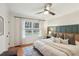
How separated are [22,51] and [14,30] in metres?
0.48

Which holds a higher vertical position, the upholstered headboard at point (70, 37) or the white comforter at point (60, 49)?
the upholstered headboard at point (70, 37)

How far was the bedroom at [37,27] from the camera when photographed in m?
1.47

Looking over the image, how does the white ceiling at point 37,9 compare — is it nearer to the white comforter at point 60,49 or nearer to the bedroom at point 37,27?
the bedroom at point 37,27

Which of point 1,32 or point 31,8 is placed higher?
point 31,8

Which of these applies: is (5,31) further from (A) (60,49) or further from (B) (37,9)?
(A) (60,49)

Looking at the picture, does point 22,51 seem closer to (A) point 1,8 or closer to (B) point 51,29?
(B) point 51,29

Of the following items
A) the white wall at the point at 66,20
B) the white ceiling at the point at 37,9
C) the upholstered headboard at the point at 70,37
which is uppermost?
the white ceiling at the point at 37,9

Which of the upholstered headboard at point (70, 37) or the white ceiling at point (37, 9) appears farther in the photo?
the upholstered headboard at point (70, 37)

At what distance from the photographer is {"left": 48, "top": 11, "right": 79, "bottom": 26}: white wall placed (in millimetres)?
1513

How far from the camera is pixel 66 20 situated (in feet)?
5.16

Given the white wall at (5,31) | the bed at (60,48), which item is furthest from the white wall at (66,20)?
the white wall at (5,31)

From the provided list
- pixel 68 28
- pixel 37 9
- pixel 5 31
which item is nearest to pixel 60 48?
pixel 68 28

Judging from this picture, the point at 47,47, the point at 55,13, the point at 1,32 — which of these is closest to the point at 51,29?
the point at 55,13

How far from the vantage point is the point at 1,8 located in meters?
1.39
